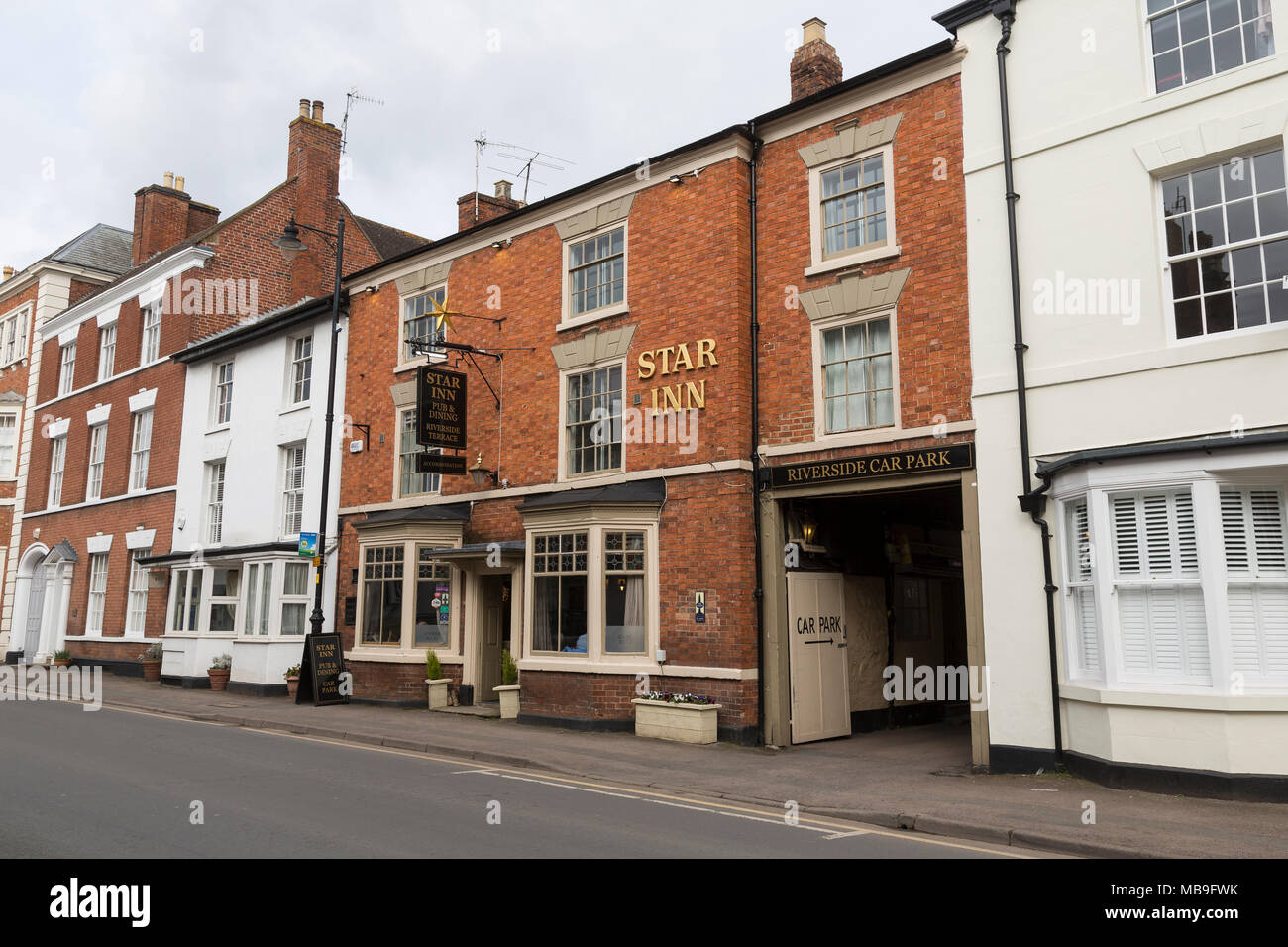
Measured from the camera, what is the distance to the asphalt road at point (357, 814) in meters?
7.18

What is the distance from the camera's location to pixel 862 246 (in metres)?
13.6

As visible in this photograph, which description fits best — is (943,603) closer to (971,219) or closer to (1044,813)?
(971,219)

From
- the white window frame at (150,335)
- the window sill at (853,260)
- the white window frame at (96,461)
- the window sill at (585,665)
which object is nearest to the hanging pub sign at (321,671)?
the window sill at (585,665)

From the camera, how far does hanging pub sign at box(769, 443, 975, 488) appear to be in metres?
12.0

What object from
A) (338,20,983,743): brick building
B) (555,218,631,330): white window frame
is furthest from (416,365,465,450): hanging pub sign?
(555,218,631,330): white window frame

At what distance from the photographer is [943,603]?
18156mm

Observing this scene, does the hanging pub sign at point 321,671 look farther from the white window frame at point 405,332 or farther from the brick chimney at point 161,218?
the brick chimney at point 161,218

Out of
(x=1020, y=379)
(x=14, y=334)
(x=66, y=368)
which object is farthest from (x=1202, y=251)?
(x=14, y=334)

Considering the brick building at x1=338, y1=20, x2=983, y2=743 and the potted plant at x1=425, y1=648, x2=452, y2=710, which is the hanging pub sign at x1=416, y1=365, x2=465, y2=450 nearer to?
the brick building at x1=338, y1=20, x2=983, y2=743

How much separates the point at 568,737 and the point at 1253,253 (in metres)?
10.6

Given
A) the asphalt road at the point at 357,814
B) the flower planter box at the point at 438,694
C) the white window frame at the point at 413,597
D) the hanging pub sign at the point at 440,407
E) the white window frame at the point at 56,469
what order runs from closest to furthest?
the asphalt road at the point at 357,814
the hanging pub sign at the point at 440,407
the flower planter box at the point at 438,694
the white window frame at the point at 413,597
the white window frame at the point at 56,469

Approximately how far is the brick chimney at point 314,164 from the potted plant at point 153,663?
1242 cm

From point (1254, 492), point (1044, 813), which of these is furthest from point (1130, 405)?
point (1044, 813)

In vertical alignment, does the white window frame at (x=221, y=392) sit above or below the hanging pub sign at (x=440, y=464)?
above
